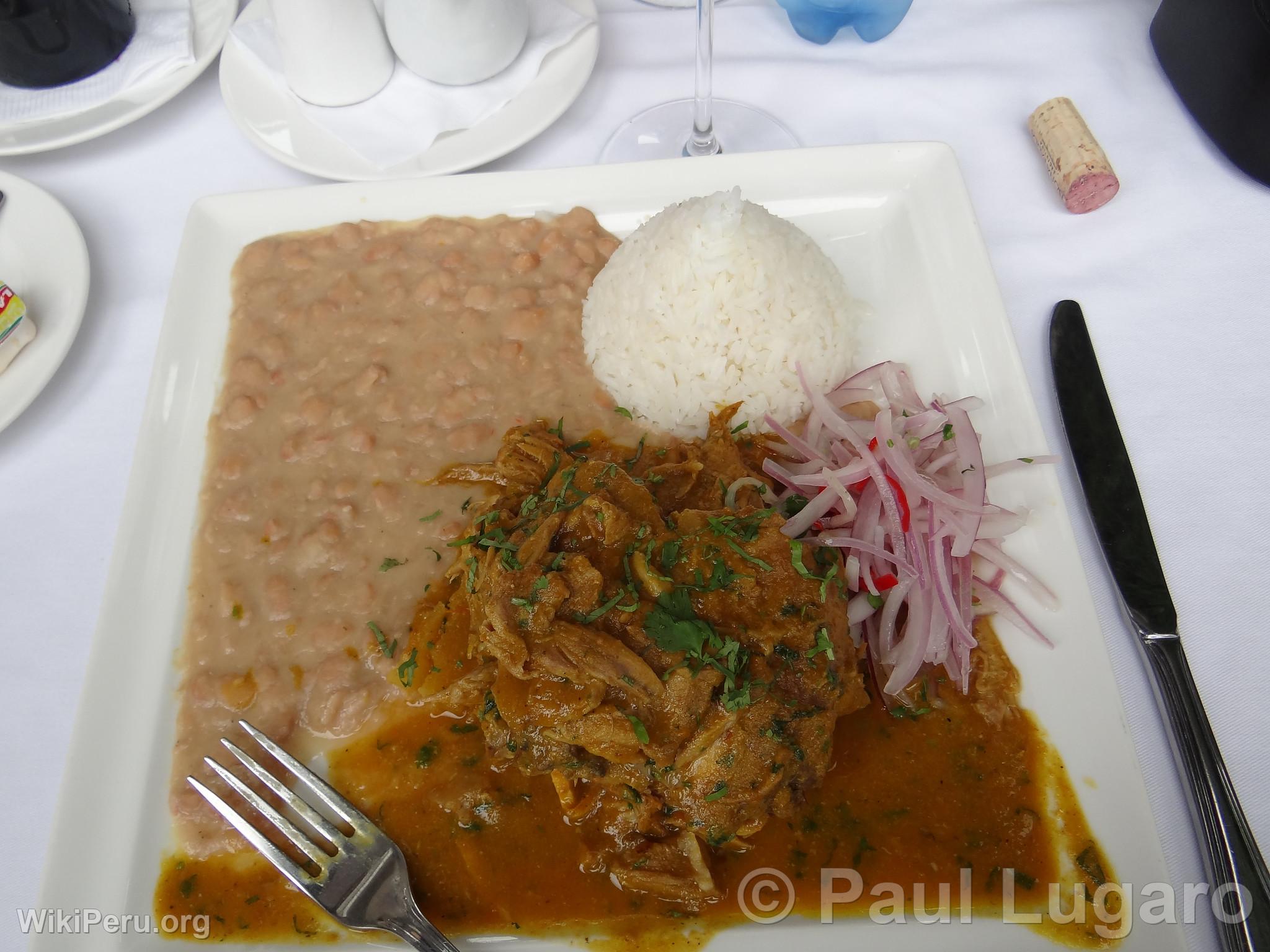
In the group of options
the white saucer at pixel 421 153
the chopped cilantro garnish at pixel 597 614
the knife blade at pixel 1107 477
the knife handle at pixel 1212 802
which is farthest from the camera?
the white saucer at pixel 421 153

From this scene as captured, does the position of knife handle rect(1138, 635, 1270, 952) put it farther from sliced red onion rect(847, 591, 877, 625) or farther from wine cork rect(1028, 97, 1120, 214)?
wine cork rect(1028, 97, 1120, 214)

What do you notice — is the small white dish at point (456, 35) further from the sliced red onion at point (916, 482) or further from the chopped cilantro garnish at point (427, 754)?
the chopped cilantro garnish at point (427, 754)

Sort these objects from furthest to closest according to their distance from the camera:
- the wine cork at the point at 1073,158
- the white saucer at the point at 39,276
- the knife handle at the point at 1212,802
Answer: the wine cork at the point at 1073,158 < the white saucer at the point at 39,276 < the knife handle at the point at 1212,802

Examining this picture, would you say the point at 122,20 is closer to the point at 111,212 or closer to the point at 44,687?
the point at 111,212

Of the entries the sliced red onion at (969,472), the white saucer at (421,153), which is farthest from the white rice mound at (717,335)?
the white saucer at (421,153)

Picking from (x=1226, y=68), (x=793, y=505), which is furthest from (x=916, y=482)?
(x=1226, y=68)
